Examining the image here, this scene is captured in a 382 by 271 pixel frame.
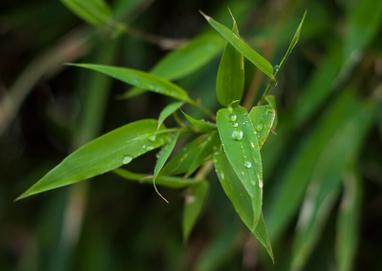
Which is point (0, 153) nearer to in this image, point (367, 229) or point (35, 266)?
point (35, 266)

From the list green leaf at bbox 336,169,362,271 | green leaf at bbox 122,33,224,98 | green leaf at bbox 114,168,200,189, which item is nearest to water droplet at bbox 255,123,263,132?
green leaf at bbox 114,168,200,189

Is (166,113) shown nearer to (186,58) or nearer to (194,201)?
(194,201)

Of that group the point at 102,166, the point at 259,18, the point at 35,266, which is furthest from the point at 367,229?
the point at 102,166

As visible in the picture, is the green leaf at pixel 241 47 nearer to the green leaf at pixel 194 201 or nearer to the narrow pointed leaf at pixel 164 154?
the narrow pointed leaf at pixel 164 154

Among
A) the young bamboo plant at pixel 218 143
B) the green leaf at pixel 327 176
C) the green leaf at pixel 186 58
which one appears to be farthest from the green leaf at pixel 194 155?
the green leaf at pixel 327 176

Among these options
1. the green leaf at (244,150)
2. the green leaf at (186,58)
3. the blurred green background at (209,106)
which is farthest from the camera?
the blurred green background at (209,106)

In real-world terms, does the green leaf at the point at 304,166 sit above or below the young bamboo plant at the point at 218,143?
below

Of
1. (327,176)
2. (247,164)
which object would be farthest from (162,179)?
(327,176)
